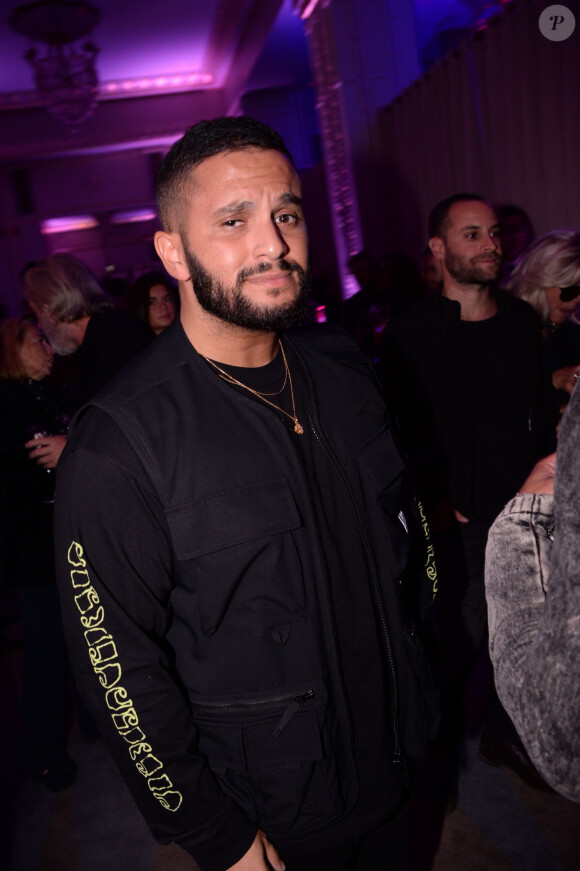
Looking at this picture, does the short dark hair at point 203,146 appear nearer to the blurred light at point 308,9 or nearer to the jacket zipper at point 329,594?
the jacket zipper at point 329,594

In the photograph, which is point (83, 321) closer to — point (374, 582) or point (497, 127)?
point (374, 582)

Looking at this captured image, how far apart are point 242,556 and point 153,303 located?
9.53 feet

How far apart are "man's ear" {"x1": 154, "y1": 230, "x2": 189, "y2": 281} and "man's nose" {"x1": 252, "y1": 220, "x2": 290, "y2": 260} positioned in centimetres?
17

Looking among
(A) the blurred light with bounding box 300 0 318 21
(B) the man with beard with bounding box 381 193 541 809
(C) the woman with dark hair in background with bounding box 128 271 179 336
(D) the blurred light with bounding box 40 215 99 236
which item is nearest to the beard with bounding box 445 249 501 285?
(B) the man with beard with bounding box 381 193 541 809

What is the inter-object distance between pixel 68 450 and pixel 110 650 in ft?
1.26

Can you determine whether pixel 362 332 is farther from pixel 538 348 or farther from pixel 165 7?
pixel 165 7

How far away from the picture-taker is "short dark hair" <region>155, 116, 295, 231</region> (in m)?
1.29

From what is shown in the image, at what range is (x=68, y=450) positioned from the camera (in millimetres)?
1181

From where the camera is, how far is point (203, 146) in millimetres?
1291

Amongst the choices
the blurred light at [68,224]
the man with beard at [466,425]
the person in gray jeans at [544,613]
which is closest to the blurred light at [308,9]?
the man with beard at [466,425]

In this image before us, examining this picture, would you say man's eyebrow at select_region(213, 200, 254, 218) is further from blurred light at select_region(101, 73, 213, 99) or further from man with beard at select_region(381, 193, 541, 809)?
blurred light at select_region(101, 73, 213, 99)

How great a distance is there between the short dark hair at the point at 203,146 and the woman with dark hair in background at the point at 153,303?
2478mm

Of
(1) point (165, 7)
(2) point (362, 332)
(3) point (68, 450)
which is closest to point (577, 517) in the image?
(3) point (68, 450)

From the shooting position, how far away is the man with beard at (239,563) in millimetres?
1154
